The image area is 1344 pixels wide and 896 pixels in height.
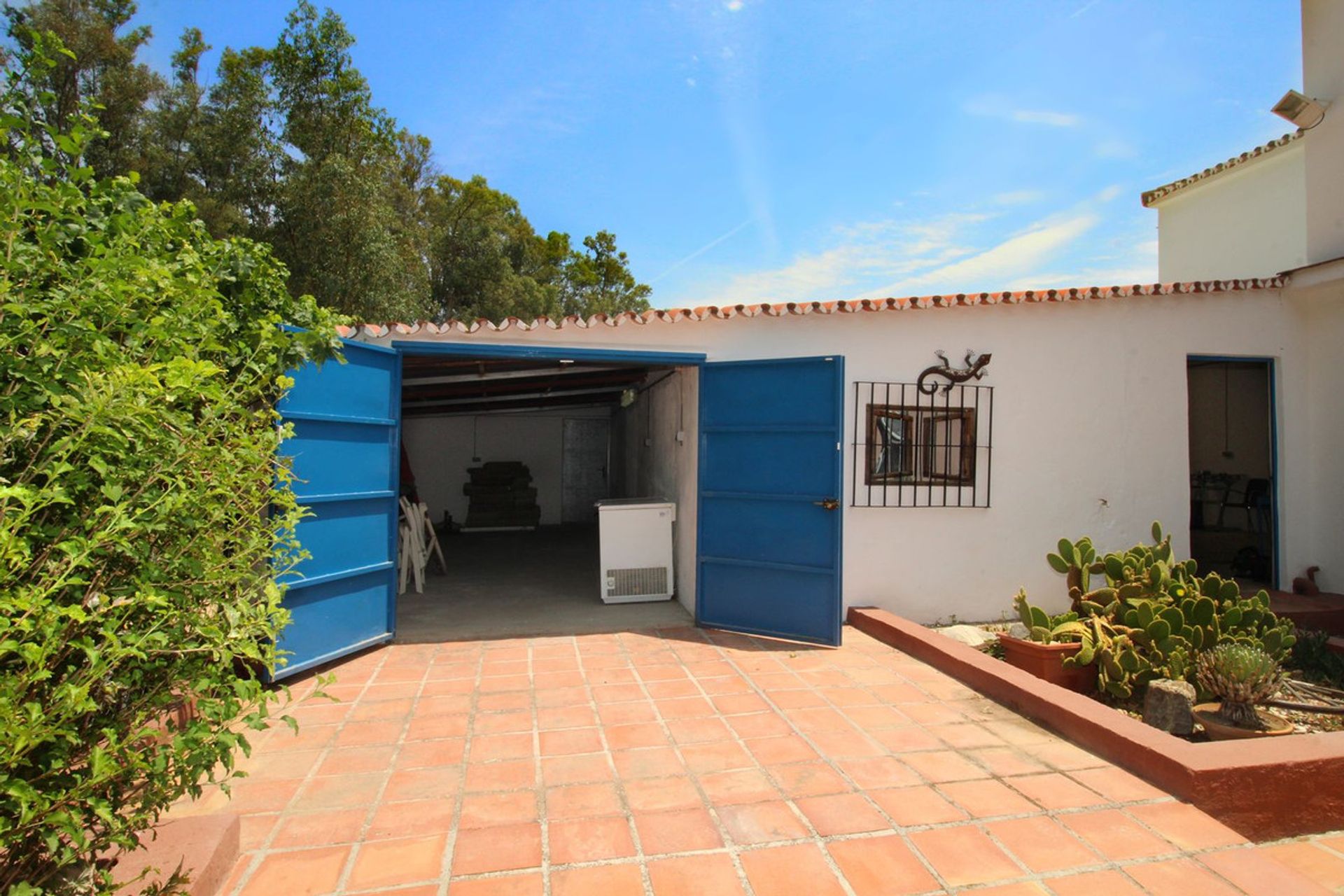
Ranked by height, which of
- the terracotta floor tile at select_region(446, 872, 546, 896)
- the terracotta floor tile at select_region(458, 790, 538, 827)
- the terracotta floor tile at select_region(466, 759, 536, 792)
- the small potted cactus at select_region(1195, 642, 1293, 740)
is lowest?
the terracotta floor tile at select_region(446, 872, 546, 896)

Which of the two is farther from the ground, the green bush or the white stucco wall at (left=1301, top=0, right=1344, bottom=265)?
the white stucco wall at (left=1301, top=0, right=1344, bottom=265)

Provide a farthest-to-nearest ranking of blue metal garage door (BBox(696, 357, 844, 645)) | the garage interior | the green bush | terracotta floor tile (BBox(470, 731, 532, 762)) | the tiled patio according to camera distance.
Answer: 1. the garage interior
2. blue metal garage door (BBox(696, 357, 844, 645))
3. terracotta floor tile (BBox(470, 731, 532, 762))
4. the tiled patio
5. the green bush

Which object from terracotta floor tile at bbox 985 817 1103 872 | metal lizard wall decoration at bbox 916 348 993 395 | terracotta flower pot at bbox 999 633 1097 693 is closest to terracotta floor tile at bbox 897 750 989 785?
terracotta floor tile at bbox 985 817 1103 872

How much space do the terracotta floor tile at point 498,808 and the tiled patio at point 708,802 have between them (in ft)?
0.04

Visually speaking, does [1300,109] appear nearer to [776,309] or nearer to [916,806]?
[776,309]

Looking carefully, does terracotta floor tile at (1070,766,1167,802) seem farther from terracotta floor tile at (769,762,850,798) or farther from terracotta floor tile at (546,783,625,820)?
terracotta floor tile at (546,783,625,820)

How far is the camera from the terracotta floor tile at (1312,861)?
2.74 m

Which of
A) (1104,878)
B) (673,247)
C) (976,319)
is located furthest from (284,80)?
(1104,878)

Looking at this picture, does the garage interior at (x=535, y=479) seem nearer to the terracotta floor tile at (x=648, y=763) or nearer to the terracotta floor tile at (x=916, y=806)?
the terracotta floor tile at (x=648, y=763)

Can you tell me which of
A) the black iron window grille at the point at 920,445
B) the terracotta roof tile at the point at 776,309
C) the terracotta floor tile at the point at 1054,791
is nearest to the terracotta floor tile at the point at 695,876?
the terracotta floor tile at the point at 1054,791

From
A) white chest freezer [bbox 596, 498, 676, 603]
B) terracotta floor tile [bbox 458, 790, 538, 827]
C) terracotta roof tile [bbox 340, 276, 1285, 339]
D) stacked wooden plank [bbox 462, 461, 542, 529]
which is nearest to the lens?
terracotta floor tile [bbox 458, 790, 538, 827]

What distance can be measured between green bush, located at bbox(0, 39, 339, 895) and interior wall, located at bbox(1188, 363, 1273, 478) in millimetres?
10143

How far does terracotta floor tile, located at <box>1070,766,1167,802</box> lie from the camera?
319cm

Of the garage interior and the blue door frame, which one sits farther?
the garage interior
